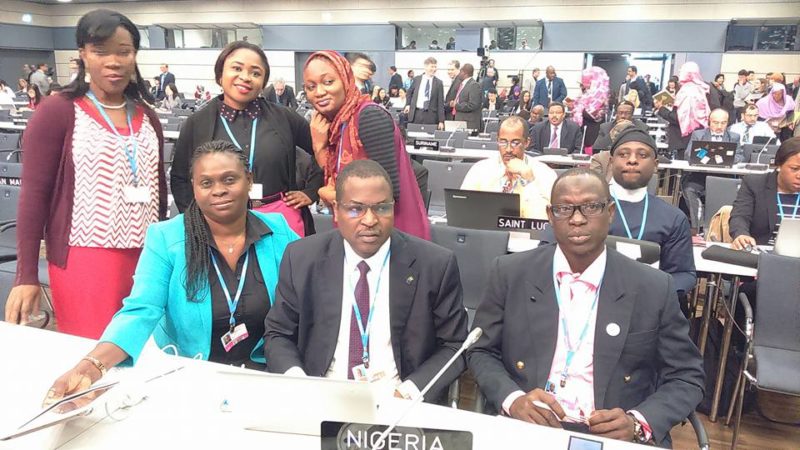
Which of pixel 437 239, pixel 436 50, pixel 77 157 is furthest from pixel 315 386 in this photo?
pixel 436 50

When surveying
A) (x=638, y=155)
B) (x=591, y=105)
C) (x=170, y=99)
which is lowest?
(x=638, y=155)

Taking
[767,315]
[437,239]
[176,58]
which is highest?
[176,58]

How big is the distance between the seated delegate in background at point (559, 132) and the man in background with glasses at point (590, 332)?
5.66 meters

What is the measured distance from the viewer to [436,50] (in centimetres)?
1692

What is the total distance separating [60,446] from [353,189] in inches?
38.6

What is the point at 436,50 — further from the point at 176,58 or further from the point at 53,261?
the point at 53,261

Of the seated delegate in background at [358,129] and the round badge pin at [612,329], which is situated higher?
the seated delegate in background at [358,129]

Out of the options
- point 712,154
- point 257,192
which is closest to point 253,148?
point 257,192

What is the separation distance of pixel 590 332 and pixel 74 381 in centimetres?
142

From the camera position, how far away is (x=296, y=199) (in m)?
2.42

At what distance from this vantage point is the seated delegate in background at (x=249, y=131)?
7.45 ft

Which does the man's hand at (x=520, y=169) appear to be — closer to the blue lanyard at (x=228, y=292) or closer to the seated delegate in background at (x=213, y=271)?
the seated delegate in background at (x=213, y=271)

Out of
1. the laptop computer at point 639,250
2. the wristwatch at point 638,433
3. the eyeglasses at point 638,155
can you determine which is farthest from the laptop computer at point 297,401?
the eyeglasses at point 638,155

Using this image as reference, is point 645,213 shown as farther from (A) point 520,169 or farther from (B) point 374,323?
(B) point 374,323
